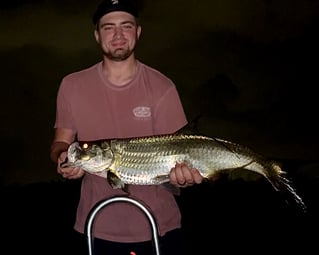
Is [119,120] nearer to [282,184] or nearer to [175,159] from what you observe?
[175,159]

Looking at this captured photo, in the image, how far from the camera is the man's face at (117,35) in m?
2.73

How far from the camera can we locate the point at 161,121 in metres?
2.83

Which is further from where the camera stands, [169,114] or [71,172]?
[169,114]

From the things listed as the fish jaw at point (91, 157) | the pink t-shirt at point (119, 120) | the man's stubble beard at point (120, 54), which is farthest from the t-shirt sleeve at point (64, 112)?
the man's stubble beard at point (120, 54)

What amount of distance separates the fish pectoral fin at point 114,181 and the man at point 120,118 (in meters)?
0.04

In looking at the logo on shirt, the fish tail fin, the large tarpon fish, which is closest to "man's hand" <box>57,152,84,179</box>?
the large tarpon fish

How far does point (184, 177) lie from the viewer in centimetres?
275

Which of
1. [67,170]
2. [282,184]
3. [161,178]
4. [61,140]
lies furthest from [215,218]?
[67,170]

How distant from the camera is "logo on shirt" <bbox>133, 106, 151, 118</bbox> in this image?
274cm

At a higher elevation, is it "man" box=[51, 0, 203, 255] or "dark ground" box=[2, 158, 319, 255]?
"man" box=[51, 0, 203, 255]

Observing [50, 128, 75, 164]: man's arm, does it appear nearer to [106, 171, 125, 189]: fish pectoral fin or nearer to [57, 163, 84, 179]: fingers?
[57, 163, 84, 179]: fingers

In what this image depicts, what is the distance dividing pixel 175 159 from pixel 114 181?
302 mm

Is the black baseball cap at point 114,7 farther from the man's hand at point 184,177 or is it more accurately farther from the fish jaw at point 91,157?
the man's hand at point 184,177

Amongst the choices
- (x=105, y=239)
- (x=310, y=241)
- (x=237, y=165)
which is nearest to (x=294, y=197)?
(x=237, y=165)
